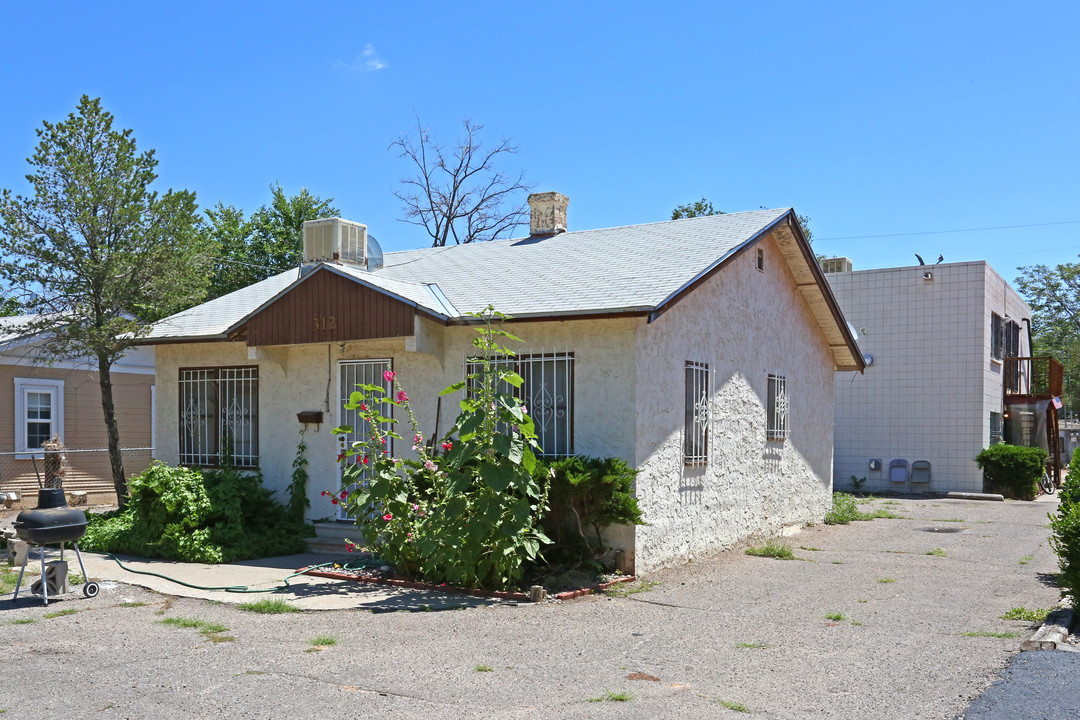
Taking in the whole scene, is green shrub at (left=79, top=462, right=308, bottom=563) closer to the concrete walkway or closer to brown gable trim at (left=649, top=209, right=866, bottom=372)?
the concrete walkway

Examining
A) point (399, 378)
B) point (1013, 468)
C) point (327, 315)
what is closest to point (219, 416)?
point (327, 315)

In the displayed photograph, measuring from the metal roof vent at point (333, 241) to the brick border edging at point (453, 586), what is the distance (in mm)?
4784

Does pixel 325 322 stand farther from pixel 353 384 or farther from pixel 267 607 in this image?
pixel 267 607

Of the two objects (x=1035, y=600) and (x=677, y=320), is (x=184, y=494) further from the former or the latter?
(x=1035, y=600)

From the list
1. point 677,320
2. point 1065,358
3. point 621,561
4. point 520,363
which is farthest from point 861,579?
point 1065,358

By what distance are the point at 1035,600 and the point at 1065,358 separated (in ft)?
143

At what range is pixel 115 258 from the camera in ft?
41.3

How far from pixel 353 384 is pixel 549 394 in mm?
3024

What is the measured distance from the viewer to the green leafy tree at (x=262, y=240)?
30.7 m

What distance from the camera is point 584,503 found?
31.8ft

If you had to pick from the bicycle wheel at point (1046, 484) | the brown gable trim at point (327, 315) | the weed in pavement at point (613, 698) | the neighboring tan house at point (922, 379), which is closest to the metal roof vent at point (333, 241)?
the brown gable trim at point (327, 315)

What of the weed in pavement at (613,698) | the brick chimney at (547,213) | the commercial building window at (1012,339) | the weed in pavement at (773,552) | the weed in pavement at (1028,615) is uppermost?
the brick chimney at (547,213)

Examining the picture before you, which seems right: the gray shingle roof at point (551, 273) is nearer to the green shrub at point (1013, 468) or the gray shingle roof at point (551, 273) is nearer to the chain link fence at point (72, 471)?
the chain link fence at point (72, 471)

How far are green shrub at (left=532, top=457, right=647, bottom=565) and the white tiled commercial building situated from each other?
47.7 ft
